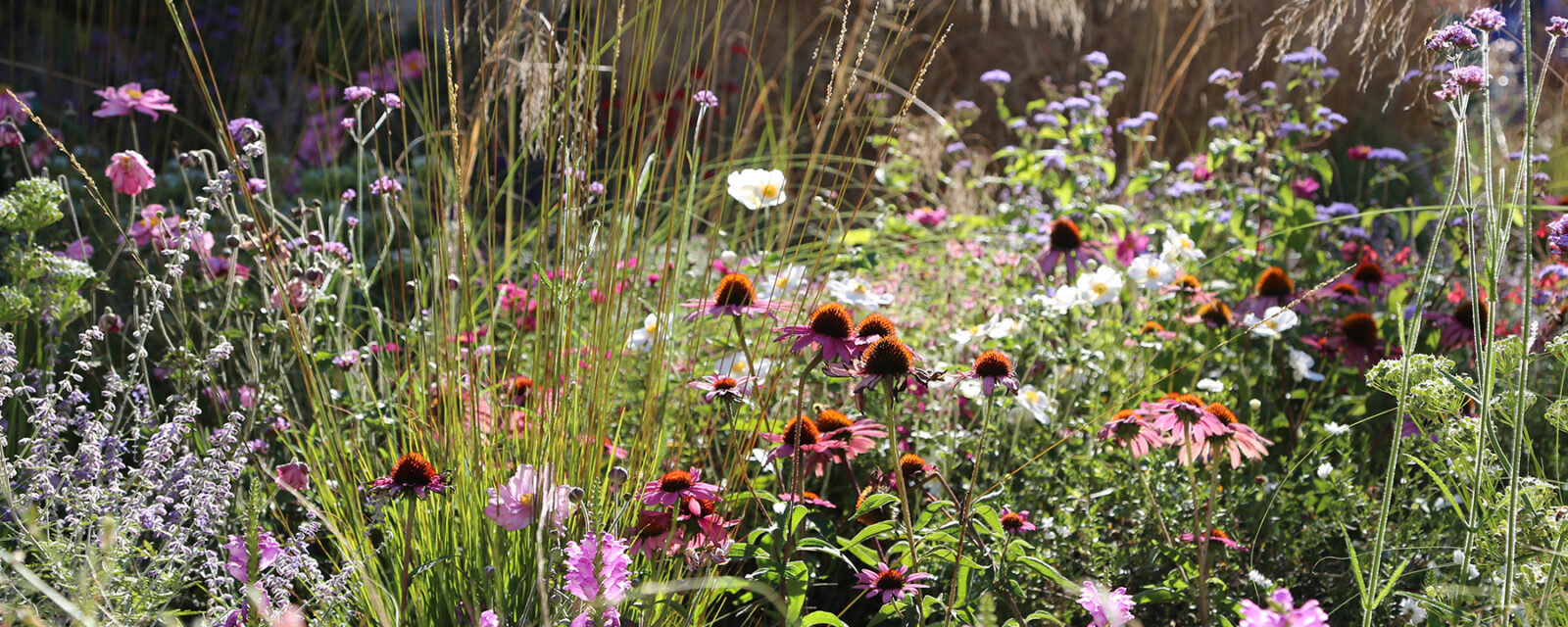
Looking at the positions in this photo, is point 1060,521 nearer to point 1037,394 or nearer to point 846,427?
point 1037,394

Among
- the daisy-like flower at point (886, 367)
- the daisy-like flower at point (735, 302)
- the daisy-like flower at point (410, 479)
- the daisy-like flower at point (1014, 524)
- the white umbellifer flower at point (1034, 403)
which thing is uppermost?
the daisy-like flower at point (886, 367)

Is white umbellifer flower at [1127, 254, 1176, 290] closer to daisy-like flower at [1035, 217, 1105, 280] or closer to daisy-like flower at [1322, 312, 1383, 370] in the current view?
daisy-like flower at [1035, 217, 1105, 280]

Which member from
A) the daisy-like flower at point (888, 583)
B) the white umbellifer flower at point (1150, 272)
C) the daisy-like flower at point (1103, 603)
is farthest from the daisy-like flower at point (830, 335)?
the white umbellifer flower at point (1150, 272)

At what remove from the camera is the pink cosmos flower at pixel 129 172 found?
71.1 inches

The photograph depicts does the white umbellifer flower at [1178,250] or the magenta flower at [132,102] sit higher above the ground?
the magenta flower at [132,102]

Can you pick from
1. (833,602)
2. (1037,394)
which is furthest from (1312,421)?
(833,602)

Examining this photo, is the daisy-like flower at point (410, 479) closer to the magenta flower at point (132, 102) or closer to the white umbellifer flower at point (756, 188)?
the white umbellifer flower at point (756, 188)

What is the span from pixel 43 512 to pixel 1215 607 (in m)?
1.59

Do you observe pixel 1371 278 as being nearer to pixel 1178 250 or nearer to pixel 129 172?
pixel 1178 250

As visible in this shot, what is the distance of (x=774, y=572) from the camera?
1414mm

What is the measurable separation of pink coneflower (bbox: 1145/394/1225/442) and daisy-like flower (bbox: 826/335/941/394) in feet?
1.45

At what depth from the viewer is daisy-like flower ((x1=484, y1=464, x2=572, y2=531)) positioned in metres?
1.27

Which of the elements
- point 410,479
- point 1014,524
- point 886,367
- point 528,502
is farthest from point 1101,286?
point 410,479

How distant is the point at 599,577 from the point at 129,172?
3.87 ft
